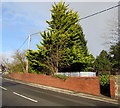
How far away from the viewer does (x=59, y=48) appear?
20.7 metres

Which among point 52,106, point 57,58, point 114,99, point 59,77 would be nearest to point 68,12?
point 57,58

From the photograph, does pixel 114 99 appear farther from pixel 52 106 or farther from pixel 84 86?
pixel 52 106

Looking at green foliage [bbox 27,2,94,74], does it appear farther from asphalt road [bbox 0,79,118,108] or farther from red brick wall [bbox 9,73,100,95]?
asphalt road [bbox 0,79,118,108]

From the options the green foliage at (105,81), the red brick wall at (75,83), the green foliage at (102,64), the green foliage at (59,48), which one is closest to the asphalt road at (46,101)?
the red brick wall at (75,83)

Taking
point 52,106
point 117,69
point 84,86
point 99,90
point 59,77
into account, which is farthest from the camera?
point 117,69

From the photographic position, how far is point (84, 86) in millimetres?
13328

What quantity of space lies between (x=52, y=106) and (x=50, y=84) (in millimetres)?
10791

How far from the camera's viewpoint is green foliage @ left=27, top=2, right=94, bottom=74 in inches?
779

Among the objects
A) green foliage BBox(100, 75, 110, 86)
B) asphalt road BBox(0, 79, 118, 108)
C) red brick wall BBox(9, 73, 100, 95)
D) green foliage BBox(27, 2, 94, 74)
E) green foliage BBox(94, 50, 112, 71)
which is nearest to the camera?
asphalt road BBox(0, 79, 118, 108)

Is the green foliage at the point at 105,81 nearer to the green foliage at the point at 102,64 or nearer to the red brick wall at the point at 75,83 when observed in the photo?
the red brick wall at the point at 75,83

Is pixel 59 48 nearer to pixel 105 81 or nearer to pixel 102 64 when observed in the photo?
pixel 105 81

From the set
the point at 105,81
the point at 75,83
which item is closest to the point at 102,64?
the point at 75,83

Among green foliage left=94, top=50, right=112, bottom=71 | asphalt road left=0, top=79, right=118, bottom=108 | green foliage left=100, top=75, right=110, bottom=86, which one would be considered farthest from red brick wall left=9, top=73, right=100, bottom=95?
green foliage left=94, top=50, right=112, bottom=71

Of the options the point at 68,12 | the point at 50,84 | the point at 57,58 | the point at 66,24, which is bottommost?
the point at 50,84
